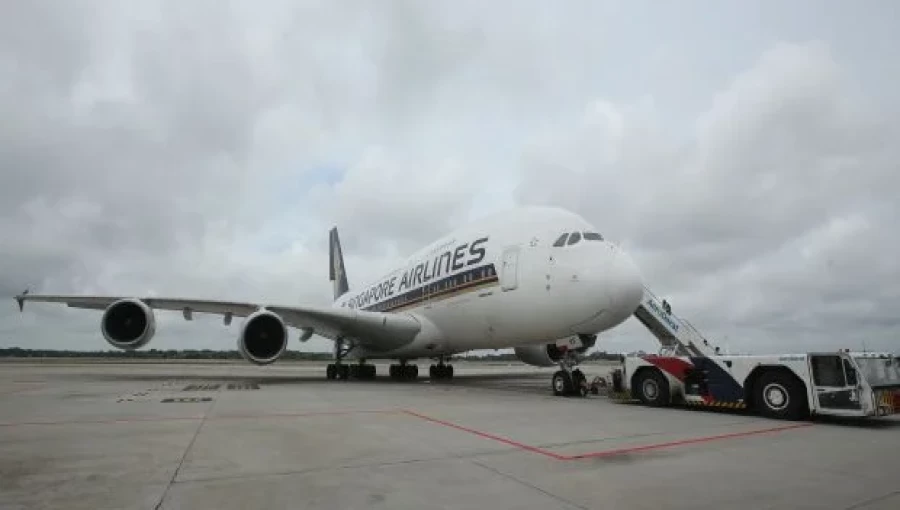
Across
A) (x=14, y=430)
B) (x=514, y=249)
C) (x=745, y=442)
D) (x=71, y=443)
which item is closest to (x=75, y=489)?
(x=71, y=443)

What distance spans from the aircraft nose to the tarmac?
2724 mm

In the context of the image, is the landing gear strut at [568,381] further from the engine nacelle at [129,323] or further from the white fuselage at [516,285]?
the engine nacelle at [129,323]

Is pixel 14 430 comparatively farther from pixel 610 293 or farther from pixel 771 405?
pixel 771 405

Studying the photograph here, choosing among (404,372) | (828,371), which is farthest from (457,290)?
(828,371)

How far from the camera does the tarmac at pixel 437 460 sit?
412cm

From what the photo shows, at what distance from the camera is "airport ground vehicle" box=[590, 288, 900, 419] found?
345 inches

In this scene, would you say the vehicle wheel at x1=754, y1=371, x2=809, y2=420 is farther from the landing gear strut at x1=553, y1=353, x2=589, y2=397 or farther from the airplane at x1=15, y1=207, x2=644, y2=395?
the landing gear strut at x1=553, y1=353, x2=589, y2=397

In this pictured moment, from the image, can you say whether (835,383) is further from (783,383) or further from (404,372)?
(404,372)

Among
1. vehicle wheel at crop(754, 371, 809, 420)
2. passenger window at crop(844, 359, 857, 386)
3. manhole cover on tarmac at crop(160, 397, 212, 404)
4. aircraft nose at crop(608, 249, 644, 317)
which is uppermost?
aircraft nose at crop(608, 249, 644, 317)

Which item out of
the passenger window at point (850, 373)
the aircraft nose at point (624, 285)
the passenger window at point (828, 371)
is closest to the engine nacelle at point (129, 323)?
the aircraft nose at point (624, 285)

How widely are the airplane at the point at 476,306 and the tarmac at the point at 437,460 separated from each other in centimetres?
321

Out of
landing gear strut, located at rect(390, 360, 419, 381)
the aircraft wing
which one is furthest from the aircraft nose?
landing gear strut, located at rect(390, 360, 419, 381)

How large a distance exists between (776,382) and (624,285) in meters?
3.27

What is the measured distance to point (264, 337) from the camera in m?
16.2
